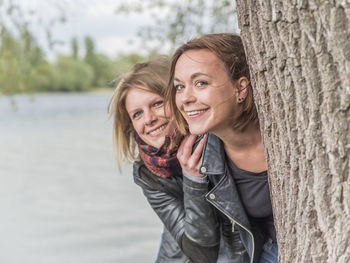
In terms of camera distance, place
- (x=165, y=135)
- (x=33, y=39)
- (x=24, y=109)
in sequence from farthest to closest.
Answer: (x=24, y=109) < (x=33, y=39) < (x=165, y=135)

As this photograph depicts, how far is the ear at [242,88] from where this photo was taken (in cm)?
249

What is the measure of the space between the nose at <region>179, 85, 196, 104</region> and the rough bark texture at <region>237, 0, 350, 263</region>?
1.98 feet

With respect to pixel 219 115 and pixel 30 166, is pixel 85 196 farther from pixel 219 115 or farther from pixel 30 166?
pixel 219 115

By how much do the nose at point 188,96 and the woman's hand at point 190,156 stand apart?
0.37m

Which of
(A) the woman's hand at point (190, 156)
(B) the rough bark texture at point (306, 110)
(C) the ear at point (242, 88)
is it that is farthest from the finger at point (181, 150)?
(B) the rough bark texture at point (306, 110)

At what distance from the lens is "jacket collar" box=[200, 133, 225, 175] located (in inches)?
104

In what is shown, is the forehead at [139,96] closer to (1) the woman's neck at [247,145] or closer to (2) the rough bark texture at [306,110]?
(1) the woman's neck at [247,145]

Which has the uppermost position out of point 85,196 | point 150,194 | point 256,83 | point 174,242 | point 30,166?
point 256,83

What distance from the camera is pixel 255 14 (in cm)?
171

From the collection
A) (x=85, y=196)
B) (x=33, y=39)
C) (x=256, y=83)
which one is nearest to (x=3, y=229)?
(x=85, y=196)

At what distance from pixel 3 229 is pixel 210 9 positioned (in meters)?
6.73

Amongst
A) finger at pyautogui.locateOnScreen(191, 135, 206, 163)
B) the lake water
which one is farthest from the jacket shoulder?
the lake water

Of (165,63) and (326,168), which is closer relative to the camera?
(326,168)

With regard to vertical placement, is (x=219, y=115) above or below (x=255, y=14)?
below
